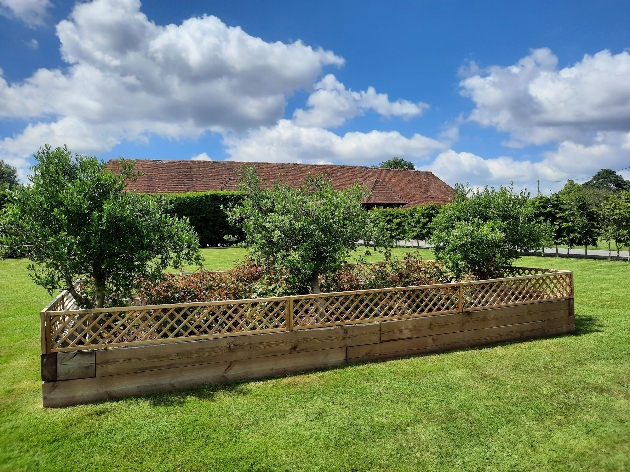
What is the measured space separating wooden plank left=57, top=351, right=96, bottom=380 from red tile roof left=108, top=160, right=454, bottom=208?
28.7 meters

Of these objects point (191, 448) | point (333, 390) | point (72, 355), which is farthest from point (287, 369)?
point (72, 355)

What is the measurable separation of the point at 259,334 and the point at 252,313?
1.87 feet

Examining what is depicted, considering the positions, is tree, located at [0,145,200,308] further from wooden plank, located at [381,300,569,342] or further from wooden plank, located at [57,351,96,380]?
wooden plank, located at [381,300,569,342]

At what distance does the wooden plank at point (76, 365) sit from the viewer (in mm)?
6020

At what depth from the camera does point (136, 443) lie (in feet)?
16.4

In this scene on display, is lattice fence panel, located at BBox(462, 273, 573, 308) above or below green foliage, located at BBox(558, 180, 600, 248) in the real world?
below

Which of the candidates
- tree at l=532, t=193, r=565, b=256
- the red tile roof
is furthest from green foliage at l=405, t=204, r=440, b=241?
tree at l=532, t=193, r=565, b=256

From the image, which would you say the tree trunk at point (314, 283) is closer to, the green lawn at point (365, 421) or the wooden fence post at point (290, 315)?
the wooden fence post at point (290, 315)

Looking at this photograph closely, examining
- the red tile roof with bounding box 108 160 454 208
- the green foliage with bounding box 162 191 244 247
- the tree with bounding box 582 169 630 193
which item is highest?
the tree with bounding box 582 169 630 193

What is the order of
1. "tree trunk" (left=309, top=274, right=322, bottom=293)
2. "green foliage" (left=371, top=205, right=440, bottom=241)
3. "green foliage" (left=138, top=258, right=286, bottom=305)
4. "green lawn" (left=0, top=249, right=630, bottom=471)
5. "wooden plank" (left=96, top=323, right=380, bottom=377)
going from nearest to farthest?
1. "green lawn" (left=0, top=249, right=630, bottom=471)
2. "wooden plank" (left=96, top=323, right=380, bottom=377)
3. "tree trunk" (left=309, top=274, right=322, bottom=293)
4. "green foliage" (left=138, top=258, right=286, bottom=305)
5. "green foliage" (left=371, top=205, right=440, bottom=241)

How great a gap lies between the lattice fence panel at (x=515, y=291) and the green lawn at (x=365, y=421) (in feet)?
3.78

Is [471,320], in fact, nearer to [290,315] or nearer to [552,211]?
[290,315]

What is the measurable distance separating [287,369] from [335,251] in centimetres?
247

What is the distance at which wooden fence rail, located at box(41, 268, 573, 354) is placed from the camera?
6250 mm
